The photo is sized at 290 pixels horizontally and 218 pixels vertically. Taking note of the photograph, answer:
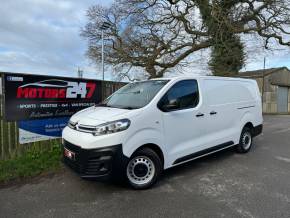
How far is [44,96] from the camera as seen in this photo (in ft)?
18.6

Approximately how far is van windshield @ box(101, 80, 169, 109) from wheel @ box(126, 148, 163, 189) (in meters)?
0.79

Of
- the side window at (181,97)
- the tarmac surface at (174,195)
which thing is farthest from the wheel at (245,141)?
the side window at (181,97)

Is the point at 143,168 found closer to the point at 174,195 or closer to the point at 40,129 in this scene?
the point at 174,195

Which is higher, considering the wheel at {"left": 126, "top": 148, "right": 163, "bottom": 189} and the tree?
the tree

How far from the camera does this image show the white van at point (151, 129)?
11.3ft

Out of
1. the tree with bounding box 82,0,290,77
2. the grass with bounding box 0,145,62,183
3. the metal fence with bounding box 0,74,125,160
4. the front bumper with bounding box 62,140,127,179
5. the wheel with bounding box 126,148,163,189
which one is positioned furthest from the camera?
the tree with bounding box 82,0,290,77

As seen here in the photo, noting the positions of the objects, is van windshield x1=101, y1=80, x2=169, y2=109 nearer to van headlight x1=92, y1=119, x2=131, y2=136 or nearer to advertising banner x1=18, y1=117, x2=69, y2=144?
van headlight x1=92, y1=119, x2=131, y2=136

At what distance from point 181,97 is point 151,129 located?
96 cm

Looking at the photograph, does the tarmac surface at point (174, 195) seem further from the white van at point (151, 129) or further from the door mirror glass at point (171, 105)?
the door mirror glass at point (171, 105)

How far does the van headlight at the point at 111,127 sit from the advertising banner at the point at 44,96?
2.75 meters

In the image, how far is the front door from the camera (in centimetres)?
402

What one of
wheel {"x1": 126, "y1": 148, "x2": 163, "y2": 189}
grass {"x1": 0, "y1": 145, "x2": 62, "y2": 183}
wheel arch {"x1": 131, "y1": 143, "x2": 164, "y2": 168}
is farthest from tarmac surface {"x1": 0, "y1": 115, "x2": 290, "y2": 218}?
wheel arch {"x1": 131, "y1": 143, "x2": 164, "y2": 168}

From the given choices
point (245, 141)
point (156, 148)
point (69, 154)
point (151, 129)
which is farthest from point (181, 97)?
point (245, 141)

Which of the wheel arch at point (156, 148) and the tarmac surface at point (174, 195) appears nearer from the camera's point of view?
the tarmac surface at point (174, 195)
